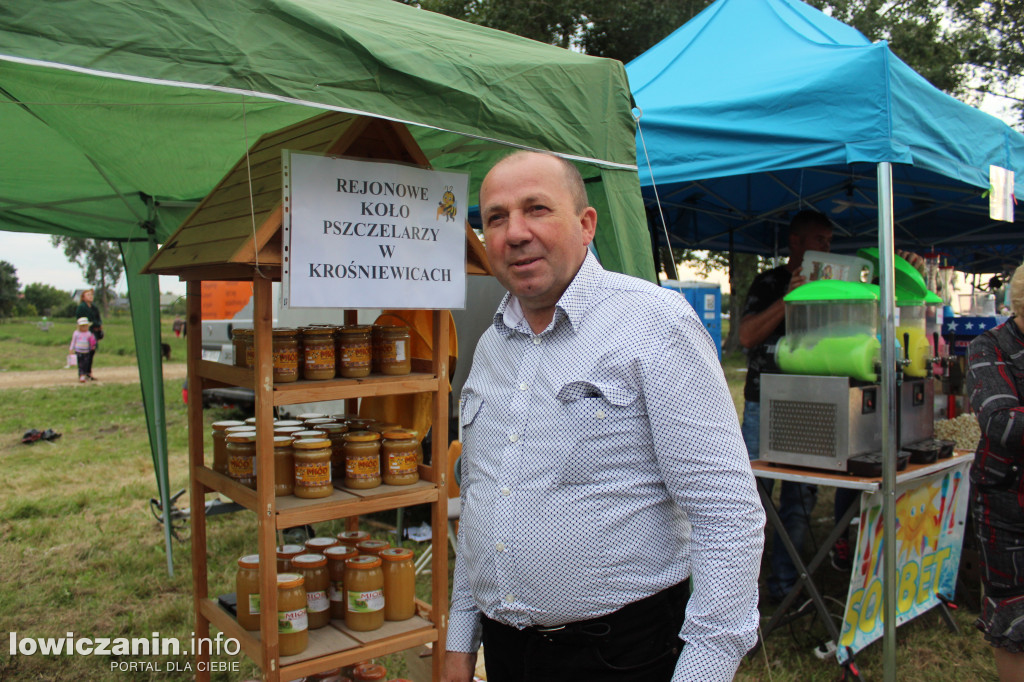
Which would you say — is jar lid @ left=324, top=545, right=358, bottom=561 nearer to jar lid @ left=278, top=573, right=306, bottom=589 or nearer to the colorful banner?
jar lid @ left=278, top=573, right=306, bottom=589

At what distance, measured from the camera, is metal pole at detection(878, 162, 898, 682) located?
3.24 meters

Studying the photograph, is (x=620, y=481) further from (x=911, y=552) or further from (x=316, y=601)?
(x=911, y=552)

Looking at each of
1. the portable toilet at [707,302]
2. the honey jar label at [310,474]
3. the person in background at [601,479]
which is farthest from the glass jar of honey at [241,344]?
the portable toilet at [707,302]

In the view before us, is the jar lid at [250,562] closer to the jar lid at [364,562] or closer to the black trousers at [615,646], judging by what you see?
the jar lid at [364,562]

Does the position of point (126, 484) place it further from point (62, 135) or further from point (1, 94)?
point (1, 94)

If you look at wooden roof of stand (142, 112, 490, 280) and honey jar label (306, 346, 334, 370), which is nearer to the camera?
wooden roof of stand (142, 112, 490, 280)

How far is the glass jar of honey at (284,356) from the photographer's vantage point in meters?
2.26

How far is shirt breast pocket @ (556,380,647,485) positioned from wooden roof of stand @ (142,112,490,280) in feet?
3.82

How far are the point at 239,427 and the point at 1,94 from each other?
4.67ft

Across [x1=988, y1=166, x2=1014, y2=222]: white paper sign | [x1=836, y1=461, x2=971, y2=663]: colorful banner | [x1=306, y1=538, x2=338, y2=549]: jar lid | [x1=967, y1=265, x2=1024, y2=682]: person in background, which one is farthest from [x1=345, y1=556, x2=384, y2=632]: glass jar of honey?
[x1=988, y1=166, x2=1014, y2=222]: white paper sign

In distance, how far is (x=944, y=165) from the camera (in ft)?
12.2

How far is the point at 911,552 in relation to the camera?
3.80 meters

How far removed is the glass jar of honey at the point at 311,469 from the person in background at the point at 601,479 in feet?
3.13

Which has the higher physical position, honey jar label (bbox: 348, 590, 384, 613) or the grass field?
honey jar label (bbox: 348, 590, 384, 613)
